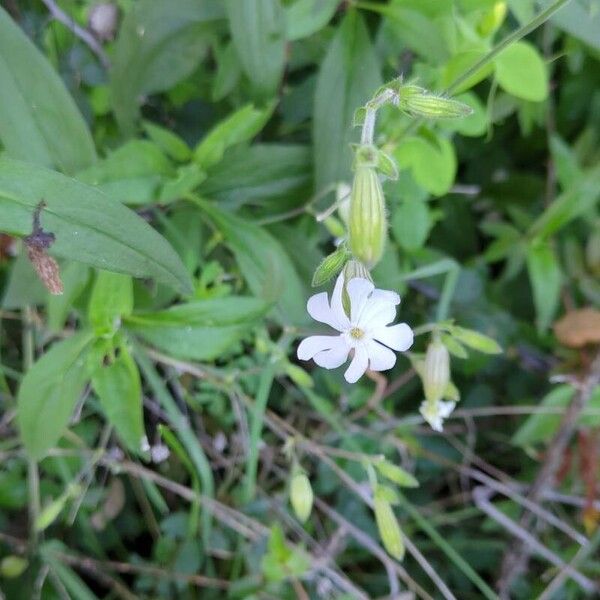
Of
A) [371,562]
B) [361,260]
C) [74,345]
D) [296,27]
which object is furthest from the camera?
[371,562]

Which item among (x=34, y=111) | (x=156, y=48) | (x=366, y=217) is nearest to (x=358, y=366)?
(x=366, y=217)

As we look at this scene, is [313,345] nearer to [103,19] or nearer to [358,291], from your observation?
[358,291]

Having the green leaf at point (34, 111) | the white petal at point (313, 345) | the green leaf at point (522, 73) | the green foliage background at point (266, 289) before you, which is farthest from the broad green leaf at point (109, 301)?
the green leaf at point (522, 73)

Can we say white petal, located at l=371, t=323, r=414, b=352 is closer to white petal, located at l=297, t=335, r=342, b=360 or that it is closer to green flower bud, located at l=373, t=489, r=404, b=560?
white petal, located at l=297, t=335, r=342, b=360

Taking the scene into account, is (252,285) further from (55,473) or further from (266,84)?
(55,473)

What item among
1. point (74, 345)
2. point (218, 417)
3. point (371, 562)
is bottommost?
point (371, 562)

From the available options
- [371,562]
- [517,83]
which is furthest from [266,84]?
[371,562]
